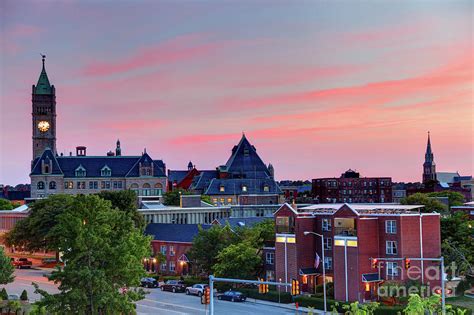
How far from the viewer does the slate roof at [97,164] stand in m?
170

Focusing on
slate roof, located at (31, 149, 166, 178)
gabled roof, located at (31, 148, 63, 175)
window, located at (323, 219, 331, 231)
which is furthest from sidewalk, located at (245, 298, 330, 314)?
gabled roof, located at (31, 148, 63, 175)

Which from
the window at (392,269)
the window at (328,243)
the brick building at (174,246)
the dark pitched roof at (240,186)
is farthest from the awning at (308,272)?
the dark pitched roof at (240,186)

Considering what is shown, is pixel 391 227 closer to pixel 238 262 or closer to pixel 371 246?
pixel 371 246

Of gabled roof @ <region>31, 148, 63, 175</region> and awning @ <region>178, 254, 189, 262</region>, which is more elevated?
gabled roof @ <region>31, 148, 63, 175</region>

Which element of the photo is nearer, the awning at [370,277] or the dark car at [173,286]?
the awning at [370,277]

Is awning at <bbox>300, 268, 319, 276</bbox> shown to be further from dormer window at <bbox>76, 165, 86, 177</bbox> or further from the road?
dormer window at <bbox>76, 165, 86, 177</bbox>

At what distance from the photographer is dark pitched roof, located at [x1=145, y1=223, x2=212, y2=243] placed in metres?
97.9

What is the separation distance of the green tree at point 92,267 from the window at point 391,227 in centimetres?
2843

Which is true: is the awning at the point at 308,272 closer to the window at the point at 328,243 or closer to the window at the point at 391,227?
the window at the point at 328,243

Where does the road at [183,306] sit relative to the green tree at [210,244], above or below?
below

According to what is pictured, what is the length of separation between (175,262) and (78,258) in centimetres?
5131

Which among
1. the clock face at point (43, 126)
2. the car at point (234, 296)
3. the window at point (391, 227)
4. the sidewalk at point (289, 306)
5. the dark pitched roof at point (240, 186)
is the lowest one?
the sidewalk at point (289, 306)

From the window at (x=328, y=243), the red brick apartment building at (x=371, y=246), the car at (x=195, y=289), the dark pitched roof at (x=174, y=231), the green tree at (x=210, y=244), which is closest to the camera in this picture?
the red brick apartment building at (x=371, y=246)

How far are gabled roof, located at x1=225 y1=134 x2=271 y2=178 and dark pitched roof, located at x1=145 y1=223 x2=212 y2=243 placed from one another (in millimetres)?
70367
